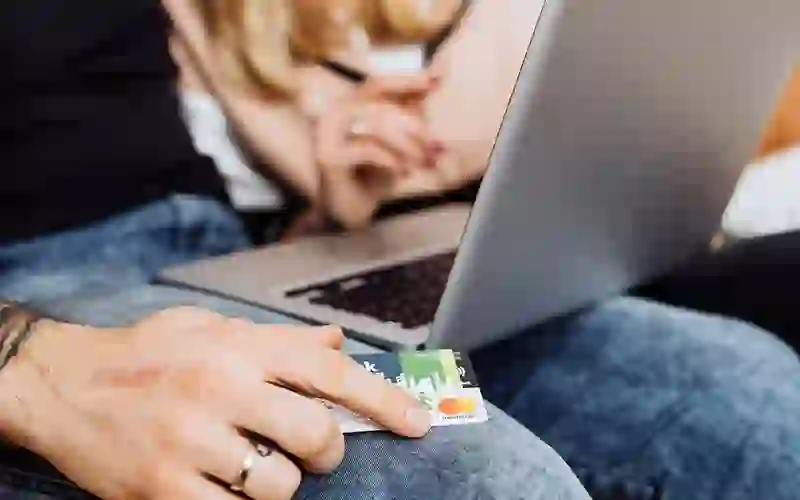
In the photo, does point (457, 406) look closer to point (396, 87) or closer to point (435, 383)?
point (435, 383)

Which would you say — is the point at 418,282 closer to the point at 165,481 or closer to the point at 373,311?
the point at 373,311

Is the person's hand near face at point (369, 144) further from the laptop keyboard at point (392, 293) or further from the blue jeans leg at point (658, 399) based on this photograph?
the blue jeans leg at point (658, 399)

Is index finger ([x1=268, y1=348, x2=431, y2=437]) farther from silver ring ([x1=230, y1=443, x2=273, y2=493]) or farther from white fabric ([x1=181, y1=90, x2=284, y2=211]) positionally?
white fabric ([x1=181, y1=90, x2=284, y2=211])

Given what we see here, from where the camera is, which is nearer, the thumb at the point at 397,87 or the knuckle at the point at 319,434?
the knuckle at the point at 319,434

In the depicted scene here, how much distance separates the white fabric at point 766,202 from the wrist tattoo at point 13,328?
2.52 ft

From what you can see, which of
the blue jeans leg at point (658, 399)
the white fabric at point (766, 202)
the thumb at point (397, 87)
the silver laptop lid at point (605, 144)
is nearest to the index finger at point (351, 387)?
the silver laptop lid at point (605, 144)

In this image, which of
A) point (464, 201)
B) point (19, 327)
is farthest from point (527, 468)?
point (464, 201)

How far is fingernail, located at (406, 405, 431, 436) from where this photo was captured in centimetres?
55

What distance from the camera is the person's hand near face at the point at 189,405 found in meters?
0.51

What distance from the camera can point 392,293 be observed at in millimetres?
808

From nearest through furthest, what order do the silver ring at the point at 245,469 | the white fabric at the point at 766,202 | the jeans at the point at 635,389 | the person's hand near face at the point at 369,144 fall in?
the silver ring at the point at 245,469
the jeans at the point at 635,389
the person's hand near face at the point at 369,144
the white fabric at the point at 766,202

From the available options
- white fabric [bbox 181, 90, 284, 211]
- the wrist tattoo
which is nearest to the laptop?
white fabric [bbox 181, 90, 284, 211]

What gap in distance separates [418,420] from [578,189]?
206 mm

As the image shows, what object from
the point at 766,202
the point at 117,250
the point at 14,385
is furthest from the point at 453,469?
the point at 766,202
